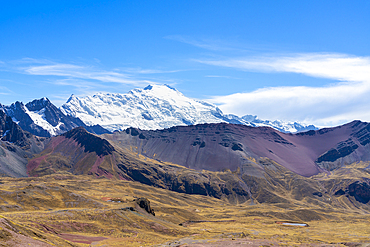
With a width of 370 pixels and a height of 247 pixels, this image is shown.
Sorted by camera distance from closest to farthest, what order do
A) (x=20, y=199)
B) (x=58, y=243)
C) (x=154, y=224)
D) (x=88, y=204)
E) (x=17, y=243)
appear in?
1. (x=17, y=243)
2. (x=58, y=243)
3. (x=154, y=224)
4. (x=20, y=199)
5. (x=88, y=204)

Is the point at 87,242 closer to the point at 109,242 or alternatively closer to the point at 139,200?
the point at 109,242

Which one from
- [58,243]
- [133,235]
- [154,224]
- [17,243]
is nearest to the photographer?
[17,243]

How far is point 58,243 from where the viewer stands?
95.2 meters

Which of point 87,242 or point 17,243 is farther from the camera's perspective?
point 87,242

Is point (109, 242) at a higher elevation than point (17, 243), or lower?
lower

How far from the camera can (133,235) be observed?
138625 mm

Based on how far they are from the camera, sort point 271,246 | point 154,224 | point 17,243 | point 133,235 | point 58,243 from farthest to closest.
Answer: point 154,224 < point 133,235 < point 271,246 < point 58,243 < point 17,243

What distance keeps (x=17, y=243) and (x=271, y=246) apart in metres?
81.4

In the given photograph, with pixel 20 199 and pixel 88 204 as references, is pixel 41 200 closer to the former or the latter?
pixel 20 199

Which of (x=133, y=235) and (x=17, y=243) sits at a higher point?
(x=17, y=243)

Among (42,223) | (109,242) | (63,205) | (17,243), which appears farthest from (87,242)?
(63,205)

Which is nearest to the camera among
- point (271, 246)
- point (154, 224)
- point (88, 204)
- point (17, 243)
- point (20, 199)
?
point (17, 243)

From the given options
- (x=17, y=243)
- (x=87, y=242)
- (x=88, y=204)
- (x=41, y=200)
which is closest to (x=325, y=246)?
(x=87, y=242)

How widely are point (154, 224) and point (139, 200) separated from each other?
3543 centimetres
